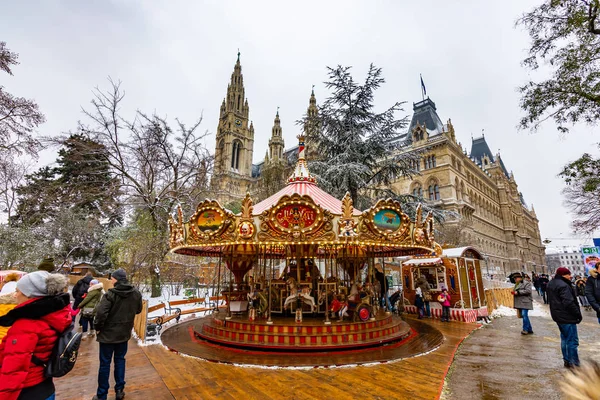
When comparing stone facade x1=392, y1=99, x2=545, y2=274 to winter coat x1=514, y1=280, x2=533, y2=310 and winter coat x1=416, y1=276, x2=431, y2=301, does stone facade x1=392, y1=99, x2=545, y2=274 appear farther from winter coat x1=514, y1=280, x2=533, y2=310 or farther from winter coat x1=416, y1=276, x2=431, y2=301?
winter coat x1=514, y1=280, x2=533, y2=310

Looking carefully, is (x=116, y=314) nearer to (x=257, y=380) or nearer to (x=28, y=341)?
(x=28, y=341)

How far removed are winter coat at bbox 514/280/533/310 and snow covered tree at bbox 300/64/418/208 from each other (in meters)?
6.67

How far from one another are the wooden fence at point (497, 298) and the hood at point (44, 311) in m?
13.8

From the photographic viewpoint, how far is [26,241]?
49.0 ft

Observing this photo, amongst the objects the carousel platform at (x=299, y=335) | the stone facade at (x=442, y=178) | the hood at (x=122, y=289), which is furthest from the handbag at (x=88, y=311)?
the stone facade at (x=442, y=178)

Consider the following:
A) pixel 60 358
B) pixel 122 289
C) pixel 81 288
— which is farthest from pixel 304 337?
pixel 81 288

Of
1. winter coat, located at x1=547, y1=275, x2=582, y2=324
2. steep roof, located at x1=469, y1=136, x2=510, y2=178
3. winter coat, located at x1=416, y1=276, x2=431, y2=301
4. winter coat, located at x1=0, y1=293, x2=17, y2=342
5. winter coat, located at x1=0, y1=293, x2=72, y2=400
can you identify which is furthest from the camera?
steep roof, located at x1=469, y1=136, x2=510, y2=178

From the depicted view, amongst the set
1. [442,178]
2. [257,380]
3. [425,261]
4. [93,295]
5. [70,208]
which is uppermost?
[442,178]

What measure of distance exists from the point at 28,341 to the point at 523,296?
9752 mm

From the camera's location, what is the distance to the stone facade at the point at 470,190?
33.2 m

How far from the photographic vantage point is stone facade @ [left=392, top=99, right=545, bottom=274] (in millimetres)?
33184

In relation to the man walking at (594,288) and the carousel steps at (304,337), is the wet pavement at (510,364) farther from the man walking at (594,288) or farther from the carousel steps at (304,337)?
the carousel steps at (304,337)

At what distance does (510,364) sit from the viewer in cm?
517

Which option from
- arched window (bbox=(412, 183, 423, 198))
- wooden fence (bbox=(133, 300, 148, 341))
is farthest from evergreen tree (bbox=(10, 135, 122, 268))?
arched window (bbox=(412, 183, 423, 198))
